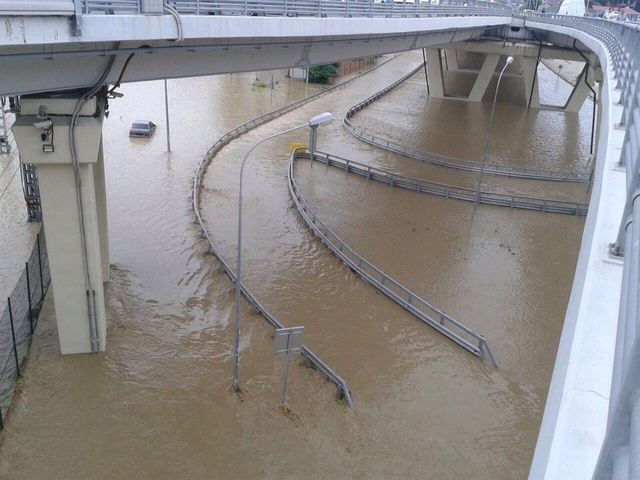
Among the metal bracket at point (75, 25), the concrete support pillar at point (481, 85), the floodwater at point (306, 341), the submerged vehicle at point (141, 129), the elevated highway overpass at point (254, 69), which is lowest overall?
the floodwater at point (306, 341)

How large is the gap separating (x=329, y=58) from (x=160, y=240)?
7678 mm

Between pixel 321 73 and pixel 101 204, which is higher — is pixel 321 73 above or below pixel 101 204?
below

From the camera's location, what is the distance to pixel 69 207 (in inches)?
479

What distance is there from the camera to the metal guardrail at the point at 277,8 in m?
10.2

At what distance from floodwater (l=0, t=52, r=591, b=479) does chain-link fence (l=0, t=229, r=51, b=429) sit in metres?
0.26

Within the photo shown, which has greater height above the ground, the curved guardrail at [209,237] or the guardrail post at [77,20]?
the guardrail post at [77,20]

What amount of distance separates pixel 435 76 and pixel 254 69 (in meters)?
33.4

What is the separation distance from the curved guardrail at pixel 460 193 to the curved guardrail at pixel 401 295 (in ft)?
17.7

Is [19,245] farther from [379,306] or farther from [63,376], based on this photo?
[379,306]

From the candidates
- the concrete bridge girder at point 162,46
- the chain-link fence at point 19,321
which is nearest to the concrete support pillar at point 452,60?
the concrete bridge girder at point 162,46

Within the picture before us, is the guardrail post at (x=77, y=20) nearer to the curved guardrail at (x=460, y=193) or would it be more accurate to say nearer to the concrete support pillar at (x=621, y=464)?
the concrete support pillar at (x=621, y=464)

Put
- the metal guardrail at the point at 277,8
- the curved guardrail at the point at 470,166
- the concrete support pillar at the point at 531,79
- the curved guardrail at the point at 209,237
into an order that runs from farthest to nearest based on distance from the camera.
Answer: the concrete support pillar at the point at 531,79, the curved guardrail at the point at 470,166, the curved guardrail at the point at 209,237, the metal guardrail at the point at 277,8

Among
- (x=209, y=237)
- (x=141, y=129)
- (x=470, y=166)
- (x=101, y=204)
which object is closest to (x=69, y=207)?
(x=101, y=204)

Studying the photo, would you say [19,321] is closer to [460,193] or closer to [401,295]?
[401,295]
